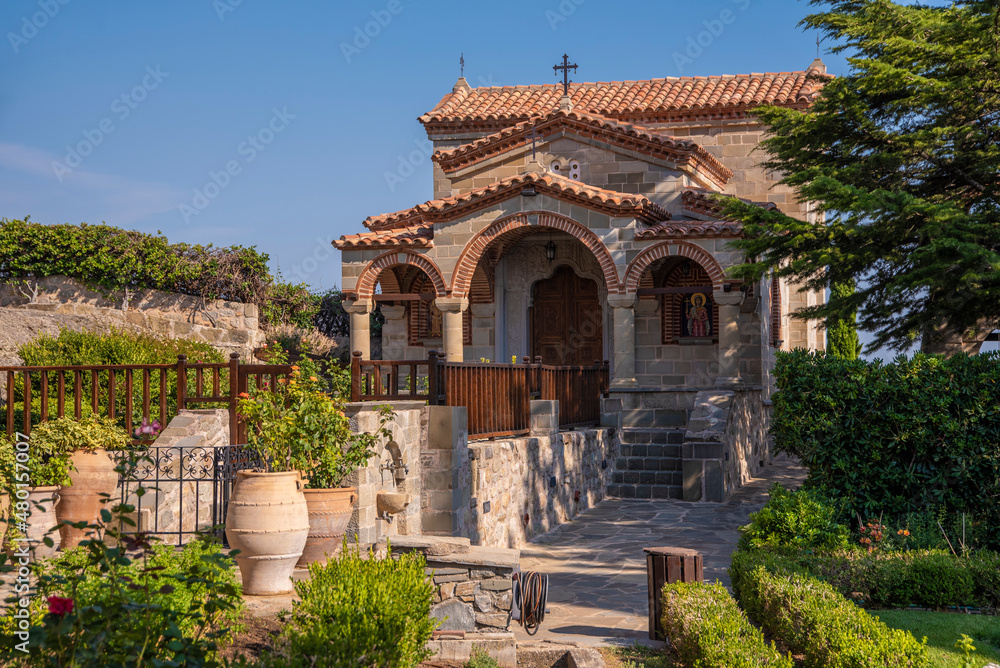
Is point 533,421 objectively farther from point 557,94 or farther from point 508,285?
point 557,94

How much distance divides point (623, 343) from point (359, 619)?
42.3 ft

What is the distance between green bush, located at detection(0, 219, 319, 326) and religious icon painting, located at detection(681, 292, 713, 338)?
951 centimetres

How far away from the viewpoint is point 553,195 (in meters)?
17.1

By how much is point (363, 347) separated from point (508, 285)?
3.77 meters

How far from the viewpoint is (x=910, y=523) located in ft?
29.3

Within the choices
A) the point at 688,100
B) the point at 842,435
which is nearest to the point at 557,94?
the point at 688,100

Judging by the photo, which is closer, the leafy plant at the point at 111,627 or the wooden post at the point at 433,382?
the leafy plant at the point at 111,627

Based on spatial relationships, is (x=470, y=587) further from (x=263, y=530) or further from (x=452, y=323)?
(x=452, y=323)

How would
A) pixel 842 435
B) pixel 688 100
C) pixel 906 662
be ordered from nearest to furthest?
pixel 906 662
pixel 842 435
pixel 688 100

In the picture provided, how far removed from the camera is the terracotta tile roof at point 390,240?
1767 centimetres

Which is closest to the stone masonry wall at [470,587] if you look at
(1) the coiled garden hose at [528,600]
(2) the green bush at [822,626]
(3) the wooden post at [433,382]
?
(1) the coiled garden hose at [528,600]

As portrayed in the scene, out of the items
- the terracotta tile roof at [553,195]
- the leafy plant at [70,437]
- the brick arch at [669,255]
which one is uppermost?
the terracotta tile roof at [553,195]

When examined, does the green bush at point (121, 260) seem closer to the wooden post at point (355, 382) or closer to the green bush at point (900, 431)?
the wooden post at point (355, 382)

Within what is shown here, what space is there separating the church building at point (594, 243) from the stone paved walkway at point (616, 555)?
144 inches
